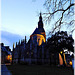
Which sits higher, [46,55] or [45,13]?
[45,13]

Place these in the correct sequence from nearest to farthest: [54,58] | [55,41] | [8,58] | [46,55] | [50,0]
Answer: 1. [50,0]
2. [55,41]
3. [54,58]
4. [46,55]
5. [8,58]

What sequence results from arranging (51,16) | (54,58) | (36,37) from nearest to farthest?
(51,16)
(54,58)
(36,37)

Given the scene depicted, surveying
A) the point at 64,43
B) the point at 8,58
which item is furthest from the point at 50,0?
the point at 8,58

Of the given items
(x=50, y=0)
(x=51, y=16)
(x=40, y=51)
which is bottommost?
(x=40, y=51)

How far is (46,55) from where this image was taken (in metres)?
59.3

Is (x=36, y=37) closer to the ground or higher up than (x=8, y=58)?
higher up

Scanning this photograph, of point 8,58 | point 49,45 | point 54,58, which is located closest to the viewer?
point 49,45

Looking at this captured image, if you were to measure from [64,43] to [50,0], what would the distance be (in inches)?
1169

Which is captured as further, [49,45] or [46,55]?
[46,55]

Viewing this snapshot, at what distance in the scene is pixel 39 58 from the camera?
196ft

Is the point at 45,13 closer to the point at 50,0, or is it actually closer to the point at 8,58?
the point at 50,0

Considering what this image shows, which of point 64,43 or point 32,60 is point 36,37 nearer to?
point 32,60

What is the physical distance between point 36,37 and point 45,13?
61.7m

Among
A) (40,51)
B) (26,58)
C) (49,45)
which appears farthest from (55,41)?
(26,58)
